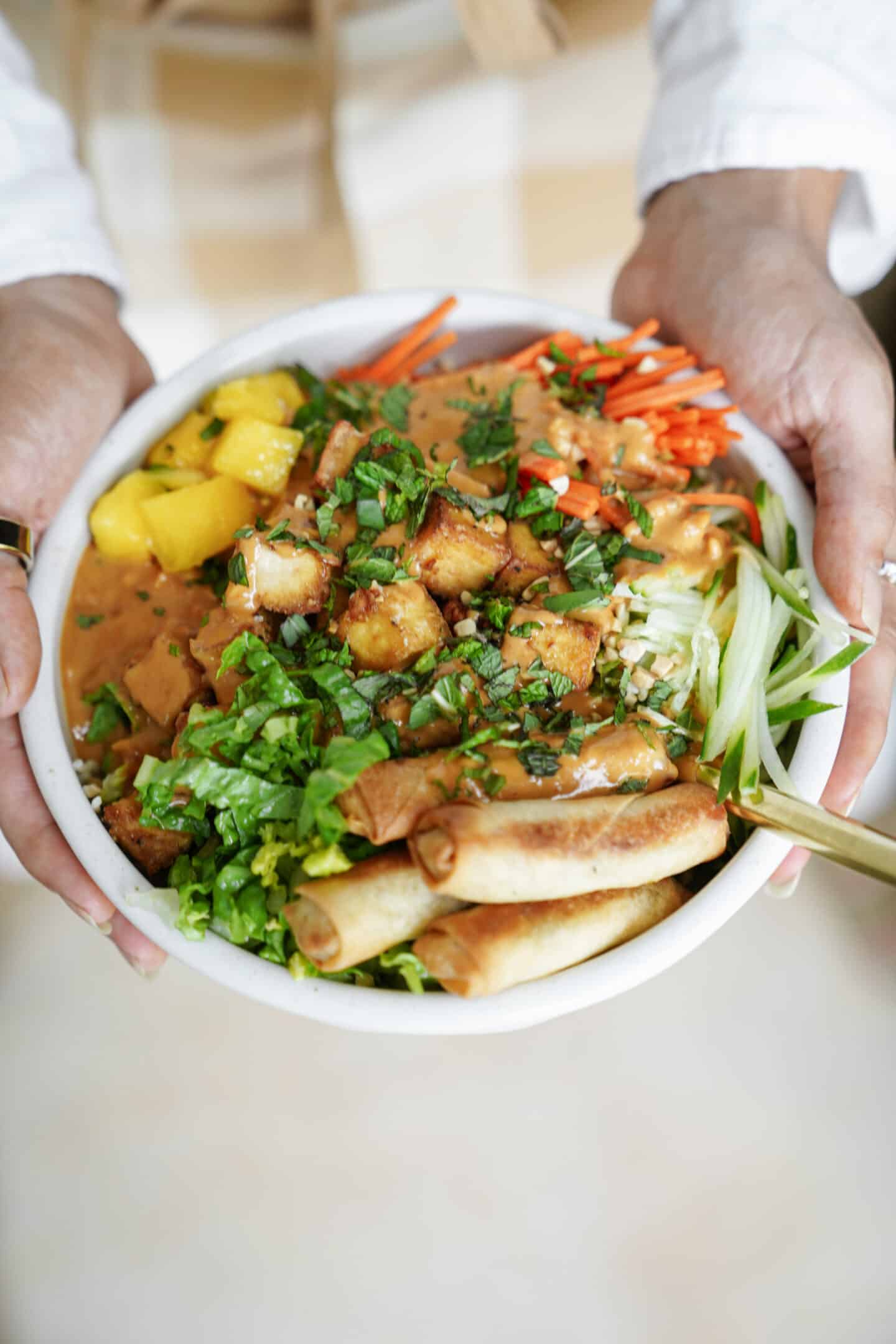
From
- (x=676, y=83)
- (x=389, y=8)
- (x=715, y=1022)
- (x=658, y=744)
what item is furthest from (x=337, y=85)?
(x=715, y=1022)

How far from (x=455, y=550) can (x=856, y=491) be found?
94 centimetres

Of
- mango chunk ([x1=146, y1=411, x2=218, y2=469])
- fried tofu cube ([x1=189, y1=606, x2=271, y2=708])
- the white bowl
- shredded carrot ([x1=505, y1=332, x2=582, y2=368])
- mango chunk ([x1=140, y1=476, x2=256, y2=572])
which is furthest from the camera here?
shredded carrot ([x1=505, y1=332, x2=582, y2=368])

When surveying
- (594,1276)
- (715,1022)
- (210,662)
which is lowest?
(594,1276)

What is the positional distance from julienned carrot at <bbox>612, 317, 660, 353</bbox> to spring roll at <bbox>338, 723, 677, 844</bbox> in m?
1.09

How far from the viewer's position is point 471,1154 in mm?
2846

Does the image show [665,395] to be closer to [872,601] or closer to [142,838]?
[872,601]

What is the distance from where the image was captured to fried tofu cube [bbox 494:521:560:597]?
2053mm

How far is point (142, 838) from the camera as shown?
186 cm

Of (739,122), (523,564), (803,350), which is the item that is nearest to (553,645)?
(523,564)

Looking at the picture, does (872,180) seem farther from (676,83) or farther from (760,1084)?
(760,1084)

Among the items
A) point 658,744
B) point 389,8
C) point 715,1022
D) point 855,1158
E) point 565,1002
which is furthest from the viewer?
point 389,8

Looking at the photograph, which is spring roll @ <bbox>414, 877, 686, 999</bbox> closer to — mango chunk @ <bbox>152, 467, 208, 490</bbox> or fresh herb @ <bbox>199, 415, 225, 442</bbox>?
mango chunk @ <bbox>152, 467, 208, 490</bbox>

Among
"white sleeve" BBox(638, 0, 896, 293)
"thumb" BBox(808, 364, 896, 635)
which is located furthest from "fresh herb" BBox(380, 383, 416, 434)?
"white sleeve" BBox(638, 0, 896, 293)

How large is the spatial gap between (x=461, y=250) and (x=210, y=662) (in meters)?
3.12
